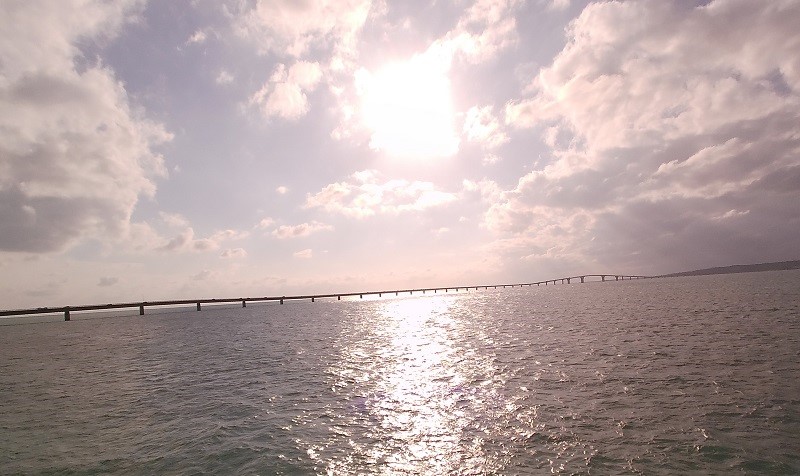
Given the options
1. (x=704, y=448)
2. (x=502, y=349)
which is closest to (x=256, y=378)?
(x=502, y=349)

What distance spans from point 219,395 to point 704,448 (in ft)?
70.5

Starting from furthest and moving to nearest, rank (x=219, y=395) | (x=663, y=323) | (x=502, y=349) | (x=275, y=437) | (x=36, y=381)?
(x=663, y=323) < (x=502, y=349) < (x=36, y=381) < (x=219, y=395) < (x=275, y=437)

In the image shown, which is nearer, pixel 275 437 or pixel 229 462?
pixel 229 462

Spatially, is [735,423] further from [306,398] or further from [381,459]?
[306,398]

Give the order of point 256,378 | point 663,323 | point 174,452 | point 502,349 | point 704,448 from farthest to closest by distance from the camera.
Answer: point 663,323
point 502,349
point 256,378
point 174,452
point 704,448

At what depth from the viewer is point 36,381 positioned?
27062 mm

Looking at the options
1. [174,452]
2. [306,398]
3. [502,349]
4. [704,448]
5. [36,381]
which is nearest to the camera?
[704,448]

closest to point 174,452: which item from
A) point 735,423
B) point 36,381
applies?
point 735,423

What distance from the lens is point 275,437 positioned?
1402cm

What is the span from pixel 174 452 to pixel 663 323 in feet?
150

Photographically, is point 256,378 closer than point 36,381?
Yes

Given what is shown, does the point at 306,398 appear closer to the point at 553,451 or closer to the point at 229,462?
the point at 229,462

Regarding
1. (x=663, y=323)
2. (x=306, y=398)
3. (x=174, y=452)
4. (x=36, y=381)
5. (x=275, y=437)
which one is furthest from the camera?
(x=663, y=323)

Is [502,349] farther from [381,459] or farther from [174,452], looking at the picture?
[174,452]
